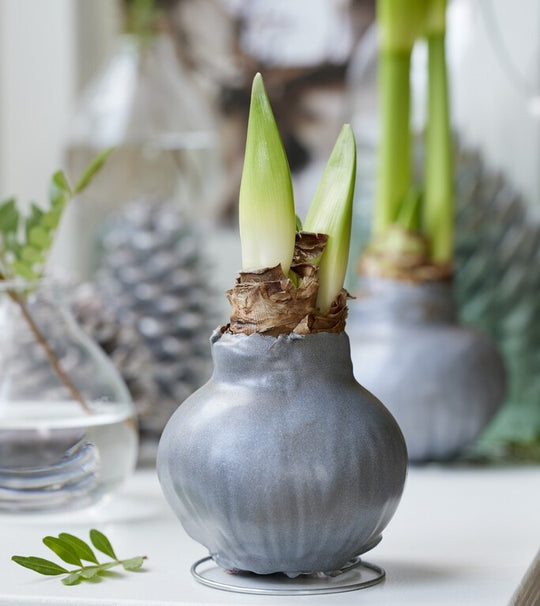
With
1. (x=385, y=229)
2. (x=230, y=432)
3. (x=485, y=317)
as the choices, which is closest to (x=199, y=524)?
(x=230, y=432)

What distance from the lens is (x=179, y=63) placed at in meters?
1.11

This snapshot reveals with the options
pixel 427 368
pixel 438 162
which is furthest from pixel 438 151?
pixel 427 368

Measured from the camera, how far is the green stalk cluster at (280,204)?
400 millimetres

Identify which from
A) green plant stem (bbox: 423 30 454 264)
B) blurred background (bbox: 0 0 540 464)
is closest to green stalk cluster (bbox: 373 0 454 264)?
green plant stem (bbox: 423 30 454 264)

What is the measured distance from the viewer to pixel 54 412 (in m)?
0.59

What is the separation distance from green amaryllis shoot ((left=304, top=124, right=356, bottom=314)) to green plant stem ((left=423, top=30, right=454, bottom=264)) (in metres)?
0.36

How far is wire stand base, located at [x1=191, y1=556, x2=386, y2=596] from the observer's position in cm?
40

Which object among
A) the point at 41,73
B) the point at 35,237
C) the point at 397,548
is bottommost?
the point at 397,548

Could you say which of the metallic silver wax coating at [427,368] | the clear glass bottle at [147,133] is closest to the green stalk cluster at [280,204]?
the metallic silver wax coating at [427,368]

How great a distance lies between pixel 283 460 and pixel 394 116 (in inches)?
17.9

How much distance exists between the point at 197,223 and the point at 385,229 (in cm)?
38

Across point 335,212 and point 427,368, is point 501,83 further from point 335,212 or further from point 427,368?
point 335,212

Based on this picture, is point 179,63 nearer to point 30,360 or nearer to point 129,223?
point 129,223

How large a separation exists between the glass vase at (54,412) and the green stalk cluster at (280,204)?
0.66 ft
